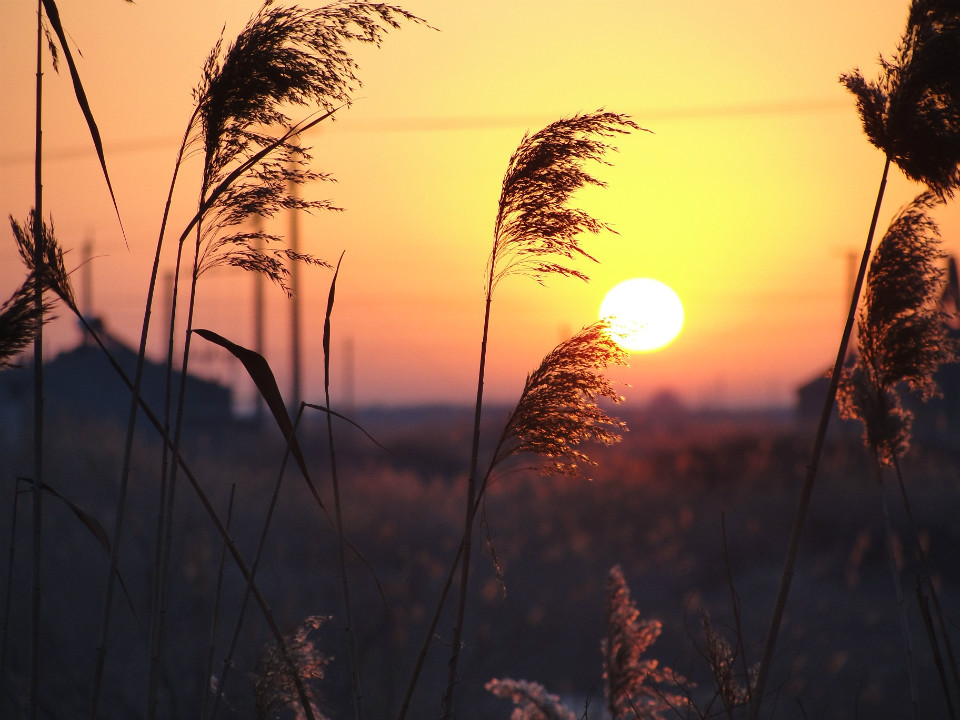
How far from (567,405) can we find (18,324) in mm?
1384

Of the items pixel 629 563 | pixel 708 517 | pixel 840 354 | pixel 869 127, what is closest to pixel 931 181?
pixel 869 127

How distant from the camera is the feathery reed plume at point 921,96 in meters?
2.19

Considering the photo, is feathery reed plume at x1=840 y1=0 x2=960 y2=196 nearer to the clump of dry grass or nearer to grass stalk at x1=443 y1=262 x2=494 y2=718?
grass stalk at x1=443 y1=262 x2=494 y2=718

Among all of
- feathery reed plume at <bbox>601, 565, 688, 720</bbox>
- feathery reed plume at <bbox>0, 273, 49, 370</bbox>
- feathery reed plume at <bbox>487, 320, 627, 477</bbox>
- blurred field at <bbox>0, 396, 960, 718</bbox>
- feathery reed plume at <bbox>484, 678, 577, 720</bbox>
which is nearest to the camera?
feathery reed plume at <bbox>0, 273, 49, 370</bbox>

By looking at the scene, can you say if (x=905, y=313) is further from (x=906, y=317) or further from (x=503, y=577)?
Result: (x=503, y=577)

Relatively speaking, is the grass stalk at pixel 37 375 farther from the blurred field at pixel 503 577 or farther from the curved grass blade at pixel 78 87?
the blurred field at pixel 503 577

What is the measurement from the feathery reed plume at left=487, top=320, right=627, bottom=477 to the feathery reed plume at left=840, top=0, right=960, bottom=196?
0.90 m

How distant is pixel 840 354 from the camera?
6.85 feet

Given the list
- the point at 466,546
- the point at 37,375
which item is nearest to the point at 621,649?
the point at 466,546

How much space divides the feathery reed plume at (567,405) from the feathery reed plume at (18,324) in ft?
3.90

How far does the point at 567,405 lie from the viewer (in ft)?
7.84

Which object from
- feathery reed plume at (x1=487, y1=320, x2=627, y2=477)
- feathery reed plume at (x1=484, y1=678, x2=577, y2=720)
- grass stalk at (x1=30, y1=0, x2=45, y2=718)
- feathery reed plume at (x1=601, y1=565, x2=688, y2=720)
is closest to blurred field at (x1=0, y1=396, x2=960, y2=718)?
feathery reed plume at (x1=601, y1=565, x2=688, y2=720)

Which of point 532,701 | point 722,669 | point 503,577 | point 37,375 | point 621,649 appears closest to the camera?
point 37,375

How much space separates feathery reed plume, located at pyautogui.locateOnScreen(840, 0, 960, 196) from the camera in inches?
86.2
